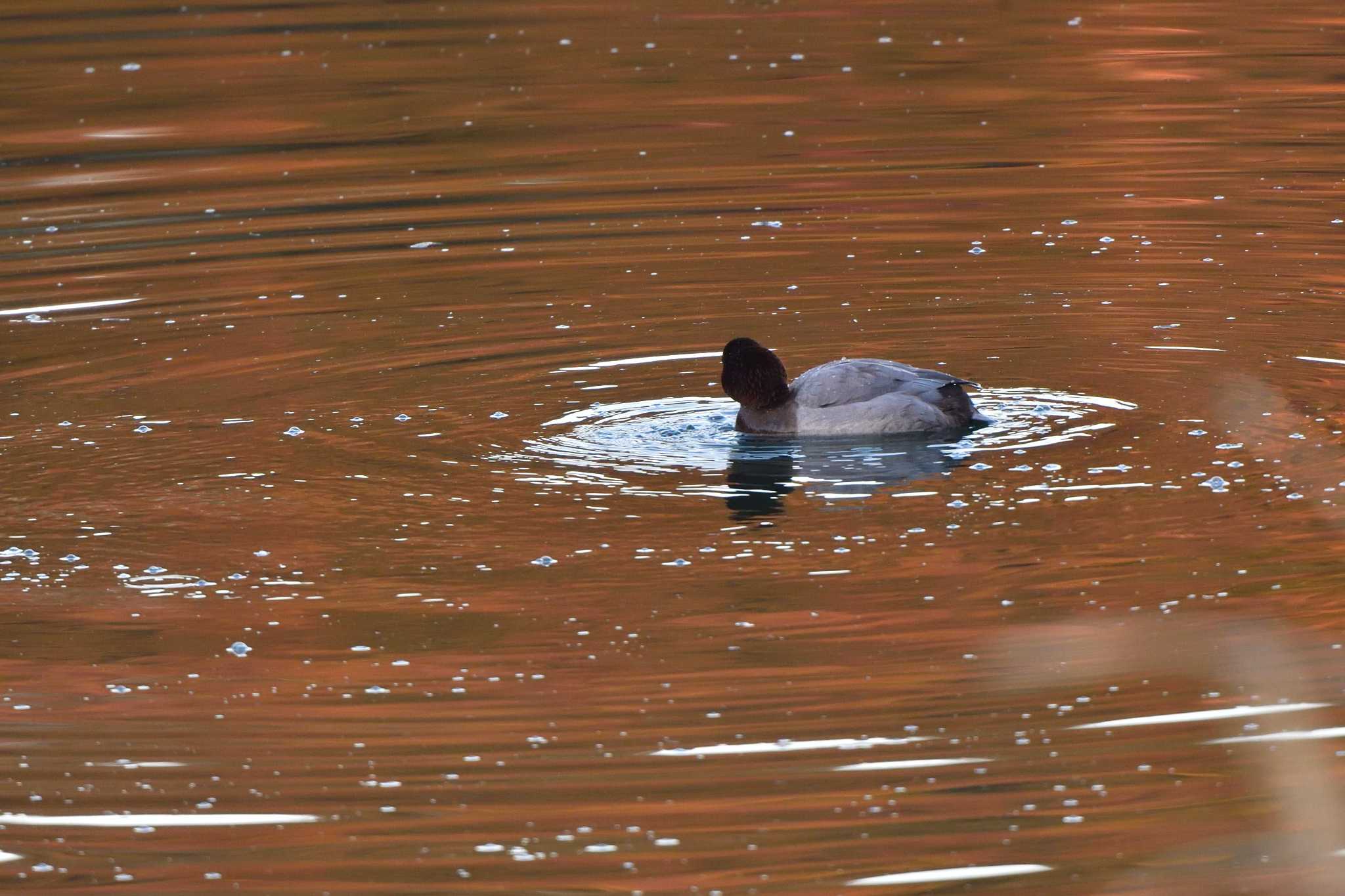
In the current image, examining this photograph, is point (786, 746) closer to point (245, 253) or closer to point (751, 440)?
point (751, 440)

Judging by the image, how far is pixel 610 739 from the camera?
21.3ft

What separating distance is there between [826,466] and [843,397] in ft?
1.41

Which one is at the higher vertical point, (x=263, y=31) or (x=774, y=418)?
(x=263, y=31)

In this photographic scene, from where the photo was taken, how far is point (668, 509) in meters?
8.48

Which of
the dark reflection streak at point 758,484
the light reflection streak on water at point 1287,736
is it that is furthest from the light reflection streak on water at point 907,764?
the dark reflection streak at point 758,484

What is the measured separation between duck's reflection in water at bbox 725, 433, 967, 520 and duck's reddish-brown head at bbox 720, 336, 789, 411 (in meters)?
0.16

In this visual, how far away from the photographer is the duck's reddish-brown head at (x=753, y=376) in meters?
9.43

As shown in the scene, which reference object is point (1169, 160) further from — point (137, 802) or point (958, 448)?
point (137, 802)

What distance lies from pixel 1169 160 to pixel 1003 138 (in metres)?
1.47

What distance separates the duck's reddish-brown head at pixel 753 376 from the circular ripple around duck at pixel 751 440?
16 cm

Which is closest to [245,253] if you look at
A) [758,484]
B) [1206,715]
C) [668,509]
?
[758,484]

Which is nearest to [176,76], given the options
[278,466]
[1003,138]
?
[1003,138]

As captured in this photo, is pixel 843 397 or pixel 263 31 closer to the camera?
pixel 843 397

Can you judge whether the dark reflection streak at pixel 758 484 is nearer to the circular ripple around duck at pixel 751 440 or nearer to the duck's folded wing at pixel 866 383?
the circular ripple around duck at pixel 751 440
